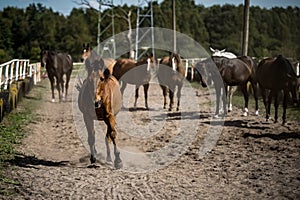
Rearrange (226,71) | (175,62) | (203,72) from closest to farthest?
(203,72) < (226,71) < (175,62)

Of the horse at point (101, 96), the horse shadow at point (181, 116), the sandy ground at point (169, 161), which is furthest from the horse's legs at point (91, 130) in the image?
the horse shadow at point (181, 116)

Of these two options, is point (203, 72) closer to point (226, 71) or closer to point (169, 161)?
point (226, 71)

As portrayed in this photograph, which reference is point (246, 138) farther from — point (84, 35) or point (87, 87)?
point (84, 35)

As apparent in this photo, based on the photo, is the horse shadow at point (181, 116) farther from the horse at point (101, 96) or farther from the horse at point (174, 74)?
the horse at point (101, 96)

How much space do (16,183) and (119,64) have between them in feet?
31.1

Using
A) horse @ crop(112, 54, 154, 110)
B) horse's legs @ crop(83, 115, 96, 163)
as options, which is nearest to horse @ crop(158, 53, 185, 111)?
horse @ crop(112, 54, 154, 110)

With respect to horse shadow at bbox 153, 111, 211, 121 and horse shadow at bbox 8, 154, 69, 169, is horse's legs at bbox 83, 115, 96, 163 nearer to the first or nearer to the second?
horse shadow at bbox 8, 154, 69, 169

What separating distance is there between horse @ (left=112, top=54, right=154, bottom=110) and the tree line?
726 inches

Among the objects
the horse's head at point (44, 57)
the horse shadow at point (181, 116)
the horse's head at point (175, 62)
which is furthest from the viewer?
the horse's head at point (44, 57)

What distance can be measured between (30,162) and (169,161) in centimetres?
226

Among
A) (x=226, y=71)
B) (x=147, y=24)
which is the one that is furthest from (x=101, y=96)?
(x=147, y=24)

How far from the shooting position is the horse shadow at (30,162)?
615 centimetres

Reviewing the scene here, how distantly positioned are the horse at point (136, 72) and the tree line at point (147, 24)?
18436 mm

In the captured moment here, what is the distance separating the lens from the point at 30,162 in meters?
6.37
